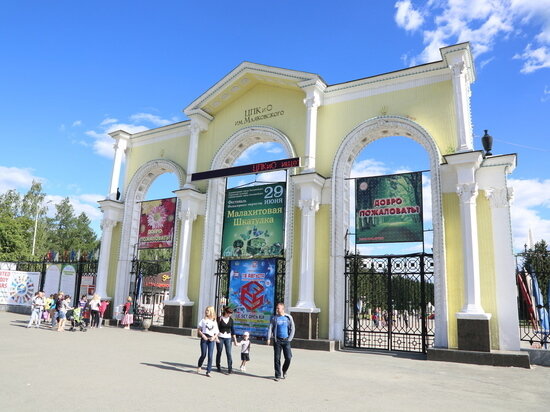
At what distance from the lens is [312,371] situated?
31.6ft

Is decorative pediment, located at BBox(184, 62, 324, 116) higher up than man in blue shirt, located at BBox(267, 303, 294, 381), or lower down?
higher up

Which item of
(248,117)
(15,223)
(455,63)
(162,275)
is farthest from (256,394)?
(15,223)

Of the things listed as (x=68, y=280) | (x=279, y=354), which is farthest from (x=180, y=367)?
(x=68, y=280)

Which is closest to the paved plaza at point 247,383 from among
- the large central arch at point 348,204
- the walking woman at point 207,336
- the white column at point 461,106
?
the walking woman at point 207,336

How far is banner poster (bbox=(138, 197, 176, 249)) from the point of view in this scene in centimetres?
1948

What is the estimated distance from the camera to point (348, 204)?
15.6 meters

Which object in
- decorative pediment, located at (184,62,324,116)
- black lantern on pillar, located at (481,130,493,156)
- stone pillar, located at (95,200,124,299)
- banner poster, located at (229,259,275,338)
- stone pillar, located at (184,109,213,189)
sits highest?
decorative pediment, located at (184,62,324,116)

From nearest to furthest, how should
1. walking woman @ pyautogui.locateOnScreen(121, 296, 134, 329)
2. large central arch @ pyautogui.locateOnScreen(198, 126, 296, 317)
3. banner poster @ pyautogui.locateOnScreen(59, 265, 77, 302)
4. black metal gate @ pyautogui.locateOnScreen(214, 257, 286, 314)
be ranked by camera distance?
black metal gate @ pyautogui.locateOnScreen(214, 257, 286, 314), large central arch @ pyautogui.locateOnScreen(198, 126, 296, 317), walking woman @ pyautogui.locateOnScreen(121, 296, 134, 329), banner poster @ pyautogui.locateOnScreen(59, 265, 77, 302)

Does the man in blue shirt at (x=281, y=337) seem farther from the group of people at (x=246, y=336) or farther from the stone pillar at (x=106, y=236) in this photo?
the stone pillar at (x=106, y=236)

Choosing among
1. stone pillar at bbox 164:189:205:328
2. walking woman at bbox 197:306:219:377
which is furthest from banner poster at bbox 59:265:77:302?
walking woman at bbox 197:306:219:377

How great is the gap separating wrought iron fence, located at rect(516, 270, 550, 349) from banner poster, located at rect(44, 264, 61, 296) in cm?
2151

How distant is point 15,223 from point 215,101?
1081 inches

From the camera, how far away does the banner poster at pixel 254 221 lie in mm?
16328

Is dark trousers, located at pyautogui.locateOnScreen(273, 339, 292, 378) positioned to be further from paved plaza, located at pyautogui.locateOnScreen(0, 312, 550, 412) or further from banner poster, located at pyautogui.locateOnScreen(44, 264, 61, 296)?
banner poster, located at pyautogui.locateOnScreen(44, 264, 61, 296)
